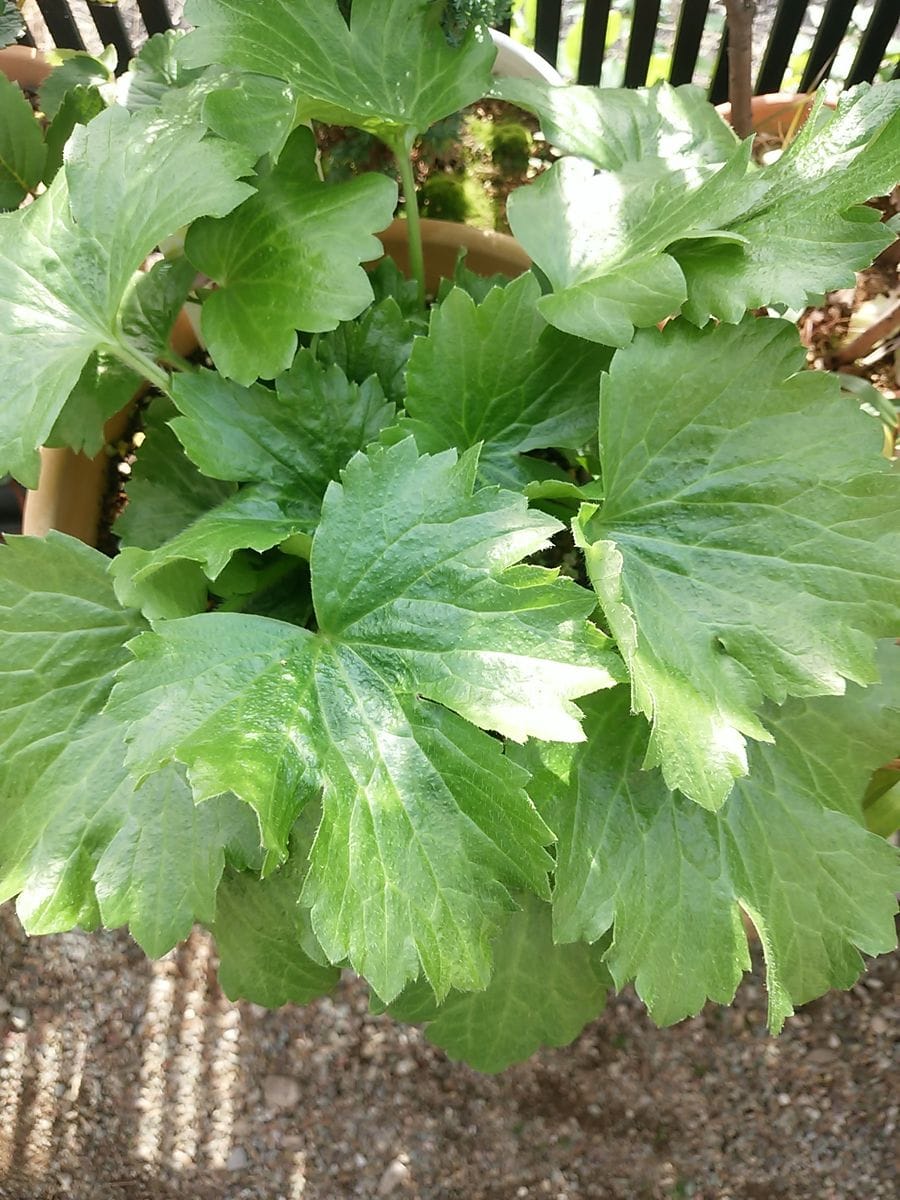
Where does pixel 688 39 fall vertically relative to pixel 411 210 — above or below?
above

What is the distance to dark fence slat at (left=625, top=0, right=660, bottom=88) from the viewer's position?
1.26 m

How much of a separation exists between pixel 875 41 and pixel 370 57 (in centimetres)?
80

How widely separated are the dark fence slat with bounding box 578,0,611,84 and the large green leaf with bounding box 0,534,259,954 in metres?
0.96

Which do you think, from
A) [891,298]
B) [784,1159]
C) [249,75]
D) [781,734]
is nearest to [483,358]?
[249,75]

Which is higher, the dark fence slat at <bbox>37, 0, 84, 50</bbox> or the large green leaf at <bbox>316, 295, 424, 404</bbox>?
the dark fence slat at <bbox>37, 0, 84, 50</bbox>

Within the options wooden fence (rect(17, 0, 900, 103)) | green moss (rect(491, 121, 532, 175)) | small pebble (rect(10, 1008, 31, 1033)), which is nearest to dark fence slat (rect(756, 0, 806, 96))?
wooden fence (rect(17, 0, 900, 103))

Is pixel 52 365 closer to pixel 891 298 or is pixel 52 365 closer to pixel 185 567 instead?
pixel 185 567

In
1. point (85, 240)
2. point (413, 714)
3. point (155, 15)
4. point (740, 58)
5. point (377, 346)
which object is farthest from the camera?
point (155, 15)

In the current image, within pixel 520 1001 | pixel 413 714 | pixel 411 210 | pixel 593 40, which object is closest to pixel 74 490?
pixel 411 210

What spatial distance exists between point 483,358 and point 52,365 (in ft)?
1.03

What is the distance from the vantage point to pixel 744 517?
752 mm

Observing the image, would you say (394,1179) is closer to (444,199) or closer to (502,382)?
(502,382)

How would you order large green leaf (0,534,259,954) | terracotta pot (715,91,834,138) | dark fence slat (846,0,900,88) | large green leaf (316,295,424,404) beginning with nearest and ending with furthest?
large green leaf (0,534,259,954)
large green leaf (316,295,424,404)
terracotta pot (715,91,834,138)
dark fence slat (846,0,900,88)

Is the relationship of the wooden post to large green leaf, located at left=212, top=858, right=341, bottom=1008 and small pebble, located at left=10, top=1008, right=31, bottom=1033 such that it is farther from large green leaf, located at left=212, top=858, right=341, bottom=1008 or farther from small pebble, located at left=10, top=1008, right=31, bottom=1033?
small pebble, located at left=10, top=1008, right=31, bottom=1033
